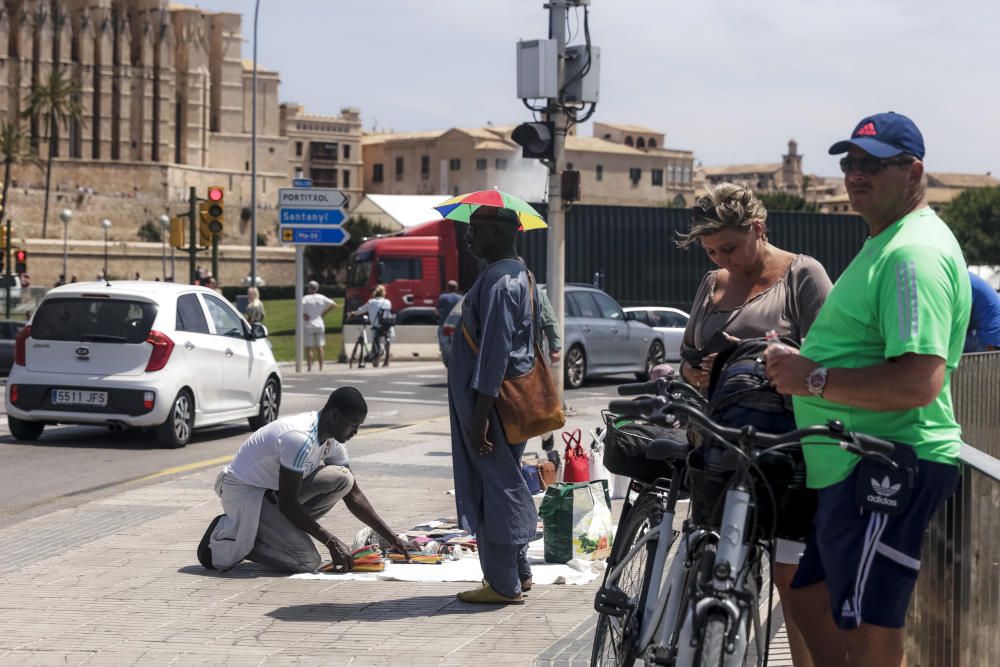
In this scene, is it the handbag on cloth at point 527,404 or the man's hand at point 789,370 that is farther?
the handbag on cloth at point 527,404

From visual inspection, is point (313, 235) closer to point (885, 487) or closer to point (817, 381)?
point (817, 381)

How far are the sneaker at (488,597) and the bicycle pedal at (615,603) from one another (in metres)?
2.46

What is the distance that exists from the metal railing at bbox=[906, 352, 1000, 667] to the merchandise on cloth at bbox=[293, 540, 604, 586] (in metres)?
2.81

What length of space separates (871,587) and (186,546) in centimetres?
574

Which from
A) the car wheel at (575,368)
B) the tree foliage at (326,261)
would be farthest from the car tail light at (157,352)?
the tree foliage at (326,261)

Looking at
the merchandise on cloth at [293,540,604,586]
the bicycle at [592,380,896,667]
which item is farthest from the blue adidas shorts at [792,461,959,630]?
the merchandise on cloth at [293,540,604,586]

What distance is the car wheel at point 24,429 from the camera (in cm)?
1515

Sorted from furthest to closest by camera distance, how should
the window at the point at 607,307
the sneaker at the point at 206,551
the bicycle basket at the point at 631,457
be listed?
the window at the point at 607,307 < the sneaker at the point at 206,551 < the bicycle basket at the point at 631,457

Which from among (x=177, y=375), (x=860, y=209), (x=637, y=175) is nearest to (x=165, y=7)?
(x=637, y=175)

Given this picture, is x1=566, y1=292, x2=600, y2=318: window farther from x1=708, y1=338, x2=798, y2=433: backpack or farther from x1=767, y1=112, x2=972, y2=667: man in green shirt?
x1=767, y1=112, x2=972, y2=667: man in green shirt

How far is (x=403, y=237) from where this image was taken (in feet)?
130

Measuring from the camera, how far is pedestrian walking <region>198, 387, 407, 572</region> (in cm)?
767

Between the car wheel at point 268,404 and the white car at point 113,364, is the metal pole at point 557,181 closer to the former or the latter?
the car wheel at point 268,404

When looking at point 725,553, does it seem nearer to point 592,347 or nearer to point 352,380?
point 592,347
